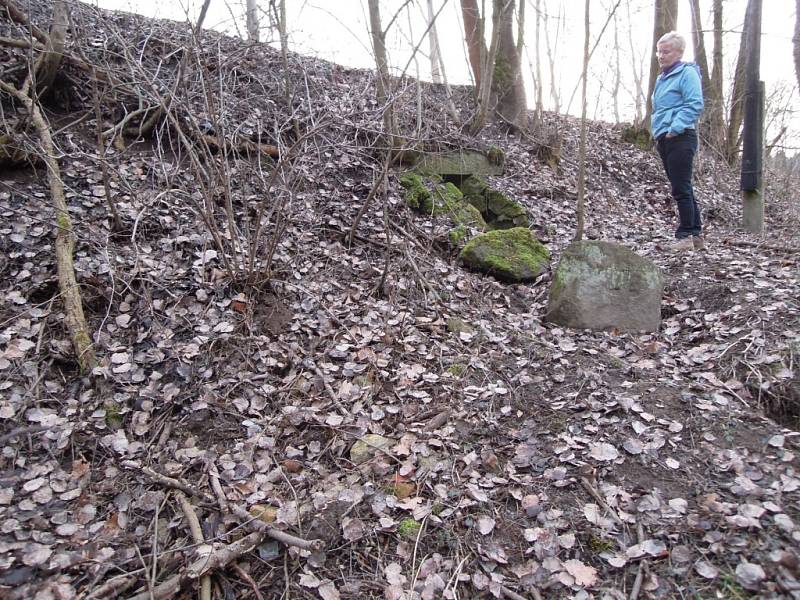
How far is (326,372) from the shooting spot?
→ 3.23 metres

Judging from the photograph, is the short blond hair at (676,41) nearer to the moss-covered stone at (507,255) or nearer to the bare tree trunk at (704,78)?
the moss-covered stone at (507,255)

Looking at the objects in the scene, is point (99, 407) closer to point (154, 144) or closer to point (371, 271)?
point (371, 271)

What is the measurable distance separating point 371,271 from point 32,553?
2.97m

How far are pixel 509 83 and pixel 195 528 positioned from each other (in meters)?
7.54

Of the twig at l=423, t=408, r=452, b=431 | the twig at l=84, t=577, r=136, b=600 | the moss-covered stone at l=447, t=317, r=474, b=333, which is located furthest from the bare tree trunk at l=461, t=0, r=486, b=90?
the twig at l=84, t=577, r=136, b=600

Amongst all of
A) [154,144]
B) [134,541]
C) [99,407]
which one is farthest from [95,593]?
[154,144]

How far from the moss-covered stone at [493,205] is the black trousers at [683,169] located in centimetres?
159

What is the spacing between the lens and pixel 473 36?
298 inches

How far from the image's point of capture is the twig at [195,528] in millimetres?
1986

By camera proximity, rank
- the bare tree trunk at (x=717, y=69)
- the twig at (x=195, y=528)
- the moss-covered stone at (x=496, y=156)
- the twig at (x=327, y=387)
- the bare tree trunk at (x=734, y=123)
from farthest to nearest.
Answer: the bare tree trunk at (x=717, y=69) < the bare tree trunk at (x=734, y=123) < the moss-covered stone at (x=496, y=156) < the twig at (x=327, y=387) < the twig at (x=195, y=528)

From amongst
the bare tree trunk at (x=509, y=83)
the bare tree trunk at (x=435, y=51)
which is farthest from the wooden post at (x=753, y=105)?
the bare tree trunk at (x=435, y=51)

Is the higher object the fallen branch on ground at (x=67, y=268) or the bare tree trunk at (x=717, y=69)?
the bare tree trunk at (x=717, y=69)

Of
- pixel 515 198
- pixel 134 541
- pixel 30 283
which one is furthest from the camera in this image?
pixel 515 198

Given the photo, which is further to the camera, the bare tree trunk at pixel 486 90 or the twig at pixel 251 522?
the bare tree trunk at pixel 486 90
